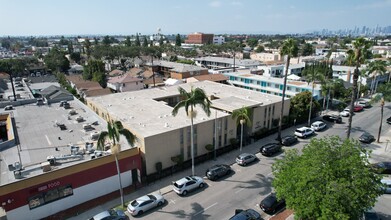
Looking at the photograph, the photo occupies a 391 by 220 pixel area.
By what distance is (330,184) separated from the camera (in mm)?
19422

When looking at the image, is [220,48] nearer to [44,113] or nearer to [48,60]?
[48,60]

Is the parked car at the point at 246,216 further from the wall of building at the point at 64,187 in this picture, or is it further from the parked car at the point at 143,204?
the wall of building at the point at 64,187

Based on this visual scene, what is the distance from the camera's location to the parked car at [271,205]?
26.8 meters

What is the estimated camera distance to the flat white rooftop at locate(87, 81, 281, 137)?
36.9 metres

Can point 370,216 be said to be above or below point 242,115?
below

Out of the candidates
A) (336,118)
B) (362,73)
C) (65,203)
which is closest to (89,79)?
(65,203)

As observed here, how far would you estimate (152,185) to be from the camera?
3297 cm

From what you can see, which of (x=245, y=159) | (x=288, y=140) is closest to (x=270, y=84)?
(x=288, y=140)

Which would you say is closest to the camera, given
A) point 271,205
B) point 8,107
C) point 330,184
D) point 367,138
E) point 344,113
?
point 330,184

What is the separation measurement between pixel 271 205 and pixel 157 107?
85.9 feet

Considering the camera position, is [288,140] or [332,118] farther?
[332,118]

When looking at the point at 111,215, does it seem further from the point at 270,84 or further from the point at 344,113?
the point at 270,84

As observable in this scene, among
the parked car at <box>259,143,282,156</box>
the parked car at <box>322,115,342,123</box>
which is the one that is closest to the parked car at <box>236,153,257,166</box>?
the parked car at <box>259,143,282,156</box>

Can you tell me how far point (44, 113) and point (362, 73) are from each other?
73925 millimetres
